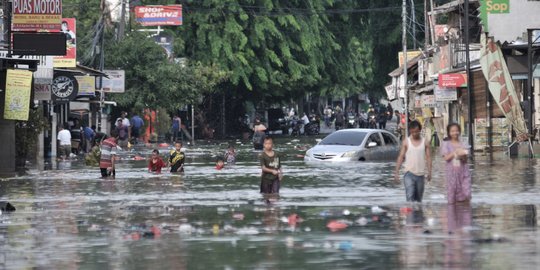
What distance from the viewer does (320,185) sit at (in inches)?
1174

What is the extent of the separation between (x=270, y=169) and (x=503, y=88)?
23.2 meters

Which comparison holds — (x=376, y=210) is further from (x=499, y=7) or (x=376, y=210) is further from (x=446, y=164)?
(x=499, y=7)

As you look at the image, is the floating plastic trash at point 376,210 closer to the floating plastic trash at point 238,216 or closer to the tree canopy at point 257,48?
the floating plastic trash at point 238,216

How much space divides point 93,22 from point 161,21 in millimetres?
3979

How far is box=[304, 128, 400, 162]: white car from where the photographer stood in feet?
137

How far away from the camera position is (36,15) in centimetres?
3791

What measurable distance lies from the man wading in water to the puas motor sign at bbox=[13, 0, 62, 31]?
1447cm

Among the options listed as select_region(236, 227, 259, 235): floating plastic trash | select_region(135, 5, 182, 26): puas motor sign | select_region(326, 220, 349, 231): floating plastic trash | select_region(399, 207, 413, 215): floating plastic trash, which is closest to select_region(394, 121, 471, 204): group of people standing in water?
select_region(399, 207, 413, 215): floating plastic trash

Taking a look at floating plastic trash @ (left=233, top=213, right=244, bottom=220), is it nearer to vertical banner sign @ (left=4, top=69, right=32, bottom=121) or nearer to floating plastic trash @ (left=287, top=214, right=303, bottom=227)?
floating plastic trash @ (left=287, top=214, right=303, bottom=227)

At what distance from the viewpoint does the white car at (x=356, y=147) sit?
Answer: 4175 centimetres

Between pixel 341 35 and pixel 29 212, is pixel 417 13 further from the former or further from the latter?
pixel 29 212

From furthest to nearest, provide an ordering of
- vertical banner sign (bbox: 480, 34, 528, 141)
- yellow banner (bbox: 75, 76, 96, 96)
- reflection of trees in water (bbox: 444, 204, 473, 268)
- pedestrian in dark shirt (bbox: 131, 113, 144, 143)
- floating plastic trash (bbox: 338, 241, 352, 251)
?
pedestrian in dark shirt (bbox: 131, 113, 144, 143), yellow banner (bbox: 75, 76, 96, 96), vertical banner sign (bbox: 480, 34, 528, 141), floating plastic trash (bbox: 338, 241, 352, 251), reflection of trees in water (bbox: 444, 204, 473, 268)

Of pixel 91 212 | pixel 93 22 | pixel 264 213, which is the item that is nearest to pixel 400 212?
pixel 264 213

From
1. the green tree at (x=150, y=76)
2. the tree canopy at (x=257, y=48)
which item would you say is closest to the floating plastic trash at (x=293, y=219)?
the tree canopy at (x=257, y=48)
